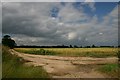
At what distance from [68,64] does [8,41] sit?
11.9 ft

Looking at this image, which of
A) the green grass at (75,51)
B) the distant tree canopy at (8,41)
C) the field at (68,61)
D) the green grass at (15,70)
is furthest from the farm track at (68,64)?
the green grass at (15,70)

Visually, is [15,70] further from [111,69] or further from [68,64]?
[68,64]

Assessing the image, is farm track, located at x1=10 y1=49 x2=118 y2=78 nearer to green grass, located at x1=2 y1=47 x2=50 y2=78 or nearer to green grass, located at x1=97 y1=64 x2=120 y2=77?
green grass, located at x1=97 y1=64 x2=120 y2=77

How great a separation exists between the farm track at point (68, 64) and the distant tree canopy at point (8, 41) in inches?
25.1

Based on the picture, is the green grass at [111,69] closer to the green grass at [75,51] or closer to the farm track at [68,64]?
the farm track at [68,64]

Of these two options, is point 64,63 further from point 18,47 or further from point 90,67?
point 18,47

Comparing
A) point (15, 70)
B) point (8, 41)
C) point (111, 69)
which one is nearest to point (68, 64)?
point (111, 69)

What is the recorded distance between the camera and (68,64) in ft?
55.2

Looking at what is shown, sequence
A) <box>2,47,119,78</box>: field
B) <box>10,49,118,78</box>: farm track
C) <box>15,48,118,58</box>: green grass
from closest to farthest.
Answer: <box>2,47,119,78</box>: field
<box>10,49,118,78</box>: farm track
<box>15,48,118,58</box>: green grass

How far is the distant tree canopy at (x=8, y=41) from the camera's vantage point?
1530 cm

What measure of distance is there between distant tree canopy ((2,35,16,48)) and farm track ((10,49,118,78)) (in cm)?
64

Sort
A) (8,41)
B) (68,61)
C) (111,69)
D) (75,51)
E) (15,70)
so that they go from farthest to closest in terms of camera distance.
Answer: (68,61)
(75,51)
(8,41)
(111,69)
(15,70)

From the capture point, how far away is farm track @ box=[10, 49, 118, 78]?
13.8m

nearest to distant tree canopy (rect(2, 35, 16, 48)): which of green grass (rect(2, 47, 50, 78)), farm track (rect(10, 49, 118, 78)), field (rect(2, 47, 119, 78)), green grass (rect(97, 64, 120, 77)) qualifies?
field (rect(2, 47, 119, 78))
